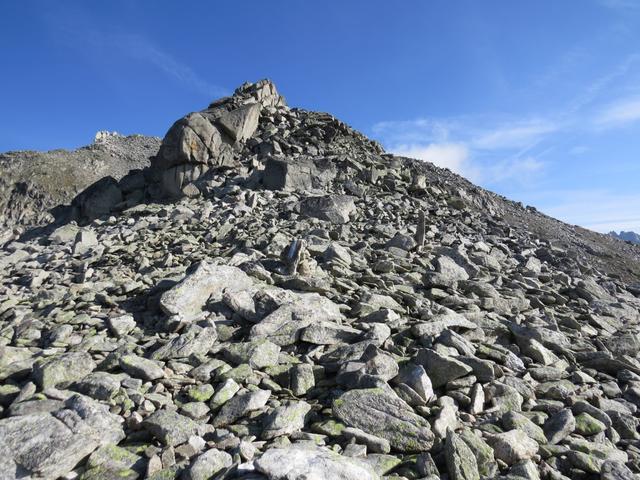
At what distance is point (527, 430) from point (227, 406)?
5.12 m

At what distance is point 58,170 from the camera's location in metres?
76.1

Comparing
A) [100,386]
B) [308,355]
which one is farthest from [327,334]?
→ [100,386]

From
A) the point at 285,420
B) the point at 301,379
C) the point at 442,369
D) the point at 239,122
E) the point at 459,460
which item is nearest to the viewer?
the point at 459,460

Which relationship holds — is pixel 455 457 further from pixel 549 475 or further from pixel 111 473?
pixel 111 473

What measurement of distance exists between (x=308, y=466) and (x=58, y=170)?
89.0m

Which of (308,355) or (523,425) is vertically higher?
(308,355)

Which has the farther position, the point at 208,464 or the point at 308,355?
the point at 308,355

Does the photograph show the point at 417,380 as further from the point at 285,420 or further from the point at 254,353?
the point at 254,353

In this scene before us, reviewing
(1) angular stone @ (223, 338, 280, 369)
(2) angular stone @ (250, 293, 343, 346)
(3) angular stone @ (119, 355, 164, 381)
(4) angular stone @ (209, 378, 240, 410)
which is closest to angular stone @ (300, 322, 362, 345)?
(2) angular stone @ (250, 293, 343, 346)

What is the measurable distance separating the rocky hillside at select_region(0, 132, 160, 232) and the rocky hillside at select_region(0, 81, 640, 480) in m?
59.4

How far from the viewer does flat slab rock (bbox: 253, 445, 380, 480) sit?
4.54 meters

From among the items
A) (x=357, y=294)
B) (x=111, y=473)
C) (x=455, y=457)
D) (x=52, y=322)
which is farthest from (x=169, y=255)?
(x=455, y=457)

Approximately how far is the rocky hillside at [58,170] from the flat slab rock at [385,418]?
72301 mm

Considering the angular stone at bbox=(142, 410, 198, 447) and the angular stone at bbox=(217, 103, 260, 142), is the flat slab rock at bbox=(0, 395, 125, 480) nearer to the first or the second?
the angular stone at bbox=(142, 410, 198, 447)
